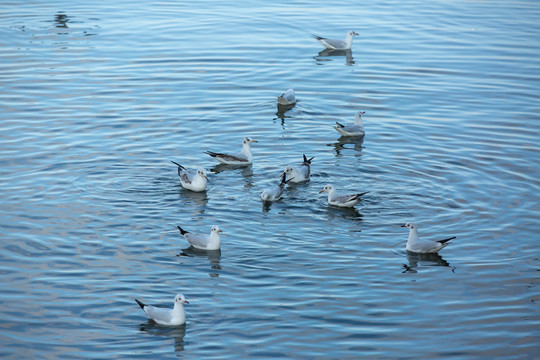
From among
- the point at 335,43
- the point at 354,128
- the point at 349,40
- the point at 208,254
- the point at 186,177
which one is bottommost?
the point at 208,254

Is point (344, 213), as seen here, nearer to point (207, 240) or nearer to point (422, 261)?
point (422, 261)

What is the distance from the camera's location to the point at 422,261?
15336 mm

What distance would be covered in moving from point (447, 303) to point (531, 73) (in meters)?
17.5

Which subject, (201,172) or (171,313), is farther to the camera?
(201,172)

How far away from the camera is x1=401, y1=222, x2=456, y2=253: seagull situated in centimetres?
1538

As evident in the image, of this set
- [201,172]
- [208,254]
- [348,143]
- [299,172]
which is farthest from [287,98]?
[208,254]

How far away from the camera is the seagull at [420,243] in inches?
605

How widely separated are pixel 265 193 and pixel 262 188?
1.18 m

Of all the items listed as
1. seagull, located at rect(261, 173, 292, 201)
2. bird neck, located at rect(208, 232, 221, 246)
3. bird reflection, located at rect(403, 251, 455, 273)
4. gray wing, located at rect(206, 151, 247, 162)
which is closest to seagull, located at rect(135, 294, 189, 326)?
Answer: bird neck, located at rect(208, 232, 221, 246)

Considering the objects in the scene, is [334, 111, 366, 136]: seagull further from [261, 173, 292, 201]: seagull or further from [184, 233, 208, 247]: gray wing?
[184, 233, 208, 247]: gray wing

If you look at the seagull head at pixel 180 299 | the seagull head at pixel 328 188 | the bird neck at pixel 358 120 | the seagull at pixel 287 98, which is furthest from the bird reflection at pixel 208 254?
the seagull at pixel 287 98

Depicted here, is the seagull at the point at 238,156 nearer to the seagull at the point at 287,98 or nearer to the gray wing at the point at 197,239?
the seagull at the point at 287,98

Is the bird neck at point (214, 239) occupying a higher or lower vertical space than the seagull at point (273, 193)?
lower

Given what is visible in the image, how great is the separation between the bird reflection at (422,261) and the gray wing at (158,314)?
194 inches
